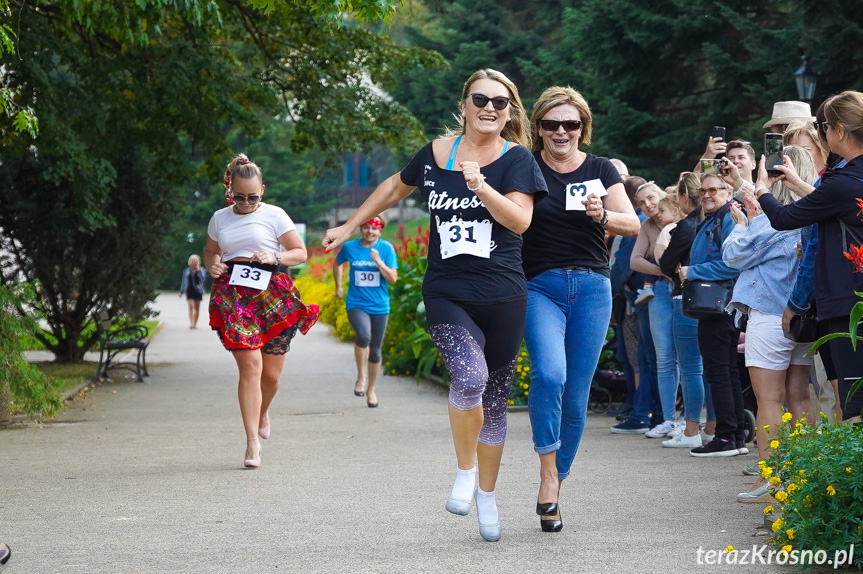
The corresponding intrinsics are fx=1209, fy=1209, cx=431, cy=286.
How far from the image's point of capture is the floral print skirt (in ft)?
25.6

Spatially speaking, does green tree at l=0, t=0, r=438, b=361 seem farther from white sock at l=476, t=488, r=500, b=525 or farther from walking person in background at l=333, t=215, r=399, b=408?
white sock at l=476, t=488, r=500, b=525

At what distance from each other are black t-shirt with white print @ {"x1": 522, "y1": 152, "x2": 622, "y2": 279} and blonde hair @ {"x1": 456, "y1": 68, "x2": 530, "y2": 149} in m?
0.25

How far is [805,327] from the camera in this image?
6035 mm

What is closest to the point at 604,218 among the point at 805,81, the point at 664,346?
the point at 664,346

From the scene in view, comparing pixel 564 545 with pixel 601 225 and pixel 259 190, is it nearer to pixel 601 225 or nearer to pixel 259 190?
pixel 601 225

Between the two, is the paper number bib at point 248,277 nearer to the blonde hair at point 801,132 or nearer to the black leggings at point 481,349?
the black leggings at point 481,349

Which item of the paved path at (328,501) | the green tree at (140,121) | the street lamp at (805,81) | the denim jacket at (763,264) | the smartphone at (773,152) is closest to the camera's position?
the paved path at (328,501)

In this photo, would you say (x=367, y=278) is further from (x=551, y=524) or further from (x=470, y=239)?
(x=470, y=239)

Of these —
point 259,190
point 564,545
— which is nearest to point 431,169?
point 564,545

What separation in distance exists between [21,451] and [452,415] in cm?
471

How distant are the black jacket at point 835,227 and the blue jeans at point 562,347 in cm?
97

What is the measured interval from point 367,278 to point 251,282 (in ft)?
14.1

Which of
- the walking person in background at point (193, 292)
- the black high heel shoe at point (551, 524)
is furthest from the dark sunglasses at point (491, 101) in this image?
the walking person in background at point (193, 292)

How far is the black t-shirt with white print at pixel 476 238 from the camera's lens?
5.23 m
